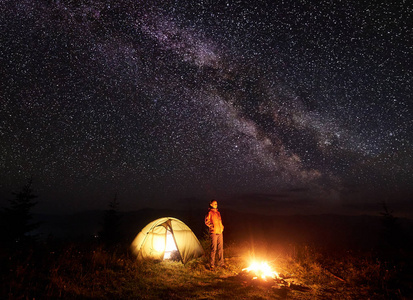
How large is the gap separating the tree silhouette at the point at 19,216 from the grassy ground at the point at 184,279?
49.3 feet

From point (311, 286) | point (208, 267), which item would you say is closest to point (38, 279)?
point (208, 267)

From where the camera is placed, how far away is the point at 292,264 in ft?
29.0

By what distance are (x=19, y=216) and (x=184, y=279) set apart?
20594mm

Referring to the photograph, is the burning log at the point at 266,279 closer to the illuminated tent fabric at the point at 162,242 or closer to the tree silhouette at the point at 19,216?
the illuminated tent fabric at the point at 162,242

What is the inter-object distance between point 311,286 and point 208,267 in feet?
11.1

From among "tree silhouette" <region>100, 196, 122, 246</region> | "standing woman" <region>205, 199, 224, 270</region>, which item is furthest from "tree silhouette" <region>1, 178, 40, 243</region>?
"standing woman" <region>205, 199, 224, 270</region>

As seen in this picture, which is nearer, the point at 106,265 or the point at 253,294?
the point at 253,294

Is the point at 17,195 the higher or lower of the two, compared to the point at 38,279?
higher

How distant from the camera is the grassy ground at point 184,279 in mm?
5398

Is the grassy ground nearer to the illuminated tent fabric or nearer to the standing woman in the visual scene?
the standing woman

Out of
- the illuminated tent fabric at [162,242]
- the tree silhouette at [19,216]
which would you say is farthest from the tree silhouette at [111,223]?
the illuminated tent fabric at [162,242]

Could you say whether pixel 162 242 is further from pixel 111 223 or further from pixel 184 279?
pixel 111 223

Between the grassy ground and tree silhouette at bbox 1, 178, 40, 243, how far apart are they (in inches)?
591

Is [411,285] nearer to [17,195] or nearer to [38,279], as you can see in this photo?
[38,279]
